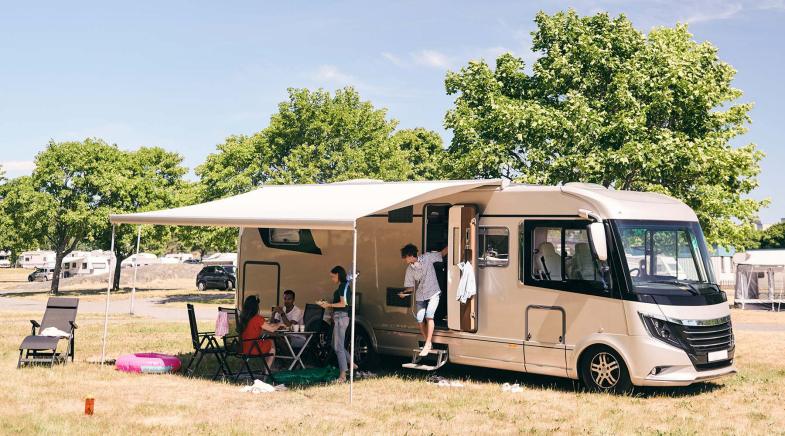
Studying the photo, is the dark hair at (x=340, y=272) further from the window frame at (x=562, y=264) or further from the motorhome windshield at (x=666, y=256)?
the motorhome windshield at (x=666, y=256)

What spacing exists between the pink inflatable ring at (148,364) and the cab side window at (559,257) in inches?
216

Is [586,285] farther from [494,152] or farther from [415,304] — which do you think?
[494,152]

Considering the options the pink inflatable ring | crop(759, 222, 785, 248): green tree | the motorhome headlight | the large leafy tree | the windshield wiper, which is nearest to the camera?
the motorhome headlight

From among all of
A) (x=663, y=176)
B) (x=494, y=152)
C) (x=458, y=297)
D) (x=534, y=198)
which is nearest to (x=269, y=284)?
(x=458, y=297)

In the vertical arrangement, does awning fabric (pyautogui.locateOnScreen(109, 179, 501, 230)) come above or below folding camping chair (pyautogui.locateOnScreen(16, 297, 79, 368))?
above

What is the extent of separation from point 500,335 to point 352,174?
75.5 feet

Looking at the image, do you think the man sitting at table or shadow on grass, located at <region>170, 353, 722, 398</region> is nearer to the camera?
shadow on grass, located at <region>170, 353, 722, 398</region>

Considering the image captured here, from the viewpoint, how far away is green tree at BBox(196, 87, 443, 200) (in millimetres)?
34406

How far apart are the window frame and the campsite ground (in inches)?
53.1

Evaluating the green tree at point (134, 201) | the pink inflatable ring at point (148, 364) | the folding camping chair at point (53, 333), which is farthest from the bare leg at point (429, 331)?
the green tree at point (134, 201)

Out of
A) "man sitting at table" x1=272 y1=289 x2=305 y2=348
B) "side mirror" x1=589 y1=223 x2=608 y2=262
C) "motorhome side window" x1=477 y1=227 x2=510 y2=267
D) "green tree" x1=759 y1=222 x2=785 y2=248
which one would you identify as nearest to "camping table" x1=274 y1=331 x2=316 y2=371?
"man sitting at table" x1=272 y1=289 x2=305 y2=348

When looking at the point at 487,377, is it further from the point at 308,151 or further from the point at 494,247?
the point at 308,151

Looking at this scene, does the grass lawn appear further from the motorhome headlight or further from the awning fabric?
the awning fabric

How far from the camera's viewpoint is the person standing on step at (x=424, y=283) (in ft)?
39.1
